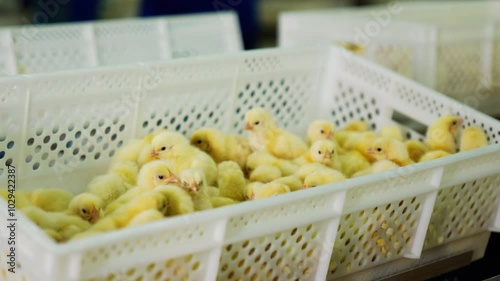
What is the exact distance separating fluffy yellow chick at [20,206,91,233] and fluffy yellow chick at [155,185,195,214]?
0.16 metres

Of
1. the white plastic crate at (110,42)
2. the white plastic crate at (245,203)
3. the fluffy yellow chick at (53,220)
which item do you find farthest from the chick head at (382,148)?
the white plastic crate at (110,42)

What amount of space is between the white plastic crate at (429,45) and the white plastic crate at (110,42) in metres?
0.27

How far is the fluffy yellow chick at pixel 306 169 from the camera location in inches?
63.9

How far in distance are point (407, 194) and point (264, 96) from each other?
774mm

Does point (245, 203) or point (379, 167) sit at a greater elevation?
point (245, 203)

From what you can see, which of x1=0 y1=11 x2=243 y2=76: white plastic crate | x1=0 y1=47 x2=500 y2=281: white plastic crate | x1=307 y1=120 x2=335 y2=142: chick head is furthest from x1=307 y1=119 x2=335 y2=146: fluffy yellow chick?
x1=0 y1=11 x2=243 y2=76: white plastic crate

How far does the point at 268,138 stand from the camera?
183cm

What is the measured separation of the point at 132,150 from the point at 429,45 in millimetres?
1162

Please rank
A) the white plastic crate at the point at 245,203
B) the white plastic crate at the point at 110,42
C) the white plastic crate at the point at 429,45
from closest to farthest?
the white plastic crate at the point at 245,203, the white plastic crate at the point at 110,42, the white plastic crate at the point at 429,45

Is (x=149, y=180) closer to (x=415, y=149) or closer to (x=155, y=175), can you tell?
(x=155, y=175)

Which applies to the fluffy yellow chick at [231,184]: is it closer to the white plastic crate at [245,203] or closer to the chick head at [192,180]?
the chick head at [192,180]

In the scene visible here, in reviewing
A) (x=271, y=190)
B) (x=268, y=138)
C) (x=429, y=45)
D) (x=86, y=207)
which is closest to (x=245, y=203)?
(x=271, y=190)

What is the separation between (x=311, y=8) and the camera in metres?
5.39

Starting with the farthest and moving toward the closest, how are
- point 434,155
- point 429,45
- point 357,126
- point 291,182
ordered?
1. point 429,45
2. point 357,126
3. point 434,155
4. point 291,182
